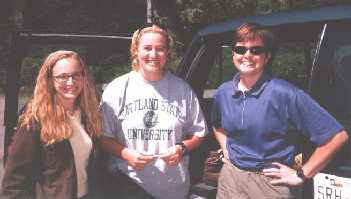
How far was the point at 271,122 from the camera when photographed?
2627 mm

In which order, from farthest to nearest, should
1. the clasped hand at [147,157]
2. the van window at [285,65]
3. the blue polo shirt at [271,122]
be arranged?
the van window at [285,65] → the clasped hand at [147,157] → the blue polo shirt at [271,122]

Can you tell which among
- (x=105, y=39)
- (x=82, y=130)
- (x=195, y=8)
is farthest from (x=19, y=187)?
(x=195, y=8)

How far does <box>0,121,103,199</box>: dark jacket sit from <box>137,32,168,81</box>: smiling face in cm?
56

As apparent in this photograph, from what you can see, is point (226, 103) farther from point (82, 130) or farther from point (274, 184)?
point (82, 130)

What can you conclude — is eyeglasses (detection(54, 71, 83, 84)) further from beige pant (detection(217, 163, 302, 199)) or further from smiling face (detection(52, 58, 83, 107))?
beige pant (detection(217, 163, 302, 199))

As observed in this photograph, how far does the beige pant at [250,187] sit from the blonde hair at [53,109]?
69 centimetres

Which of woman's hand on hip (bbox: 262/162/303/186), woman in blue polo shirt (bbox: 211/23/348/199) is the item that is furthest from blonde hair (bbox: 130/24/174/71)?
woman's hand on hip (bbox: 262/162/303/186)

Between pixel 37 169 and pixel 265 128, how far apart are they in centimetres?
108

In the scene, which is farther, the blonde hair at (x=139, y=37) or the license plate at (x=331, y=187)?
the blonde hair at (x=139, y=37)

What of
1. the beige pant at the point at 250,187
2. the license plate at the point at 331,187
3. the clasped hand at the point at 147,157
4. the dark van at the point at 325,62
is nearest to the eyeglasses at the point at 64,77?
the clasped hand at the point at 147,157

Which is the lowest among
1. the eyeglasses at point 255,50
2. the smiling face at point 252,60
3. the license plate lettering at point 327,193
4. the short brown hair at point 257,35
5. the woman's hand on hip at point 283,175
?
the license plate lettering at point 327,193

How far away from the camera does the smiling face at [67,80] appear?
9.10 feet

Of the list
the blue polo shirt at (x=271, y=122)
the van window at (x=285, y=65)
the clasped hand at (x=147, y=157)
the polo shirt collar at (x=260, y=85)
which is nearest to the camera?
the blue polo shirt at (x=271, y=122)

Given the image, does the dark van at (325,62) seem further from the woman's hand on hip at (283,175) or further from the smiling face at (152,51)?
the smiling face at (152,51)
